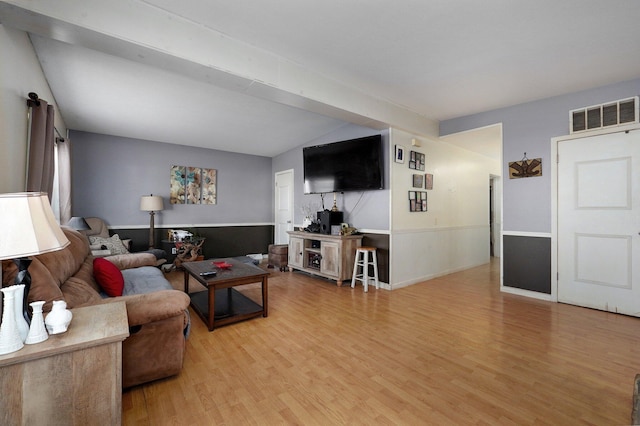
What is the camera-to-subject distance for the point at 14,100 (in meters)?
1.94

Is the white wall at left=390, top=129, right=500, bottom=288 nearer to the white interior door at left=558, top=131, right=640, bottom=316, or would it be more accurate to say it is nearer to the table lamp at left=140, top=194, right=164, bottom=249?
the white interior door at left=558, top=131, right=640, bottom=316

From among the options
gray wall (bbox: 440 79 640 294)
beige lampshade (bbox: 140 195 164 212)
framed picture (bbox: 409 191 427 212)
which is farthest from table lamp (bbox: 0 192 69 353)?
gray wall (bbox: 440 79 640 294)

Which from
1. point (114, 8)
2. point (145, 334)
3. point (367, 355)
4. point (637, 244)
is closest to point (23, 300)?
point (145, 334)

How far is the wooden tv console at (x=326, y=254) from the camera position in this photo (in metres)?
4.29

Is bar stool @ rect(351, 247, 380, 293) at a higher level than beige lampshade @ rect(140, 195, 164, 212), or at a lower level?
lower

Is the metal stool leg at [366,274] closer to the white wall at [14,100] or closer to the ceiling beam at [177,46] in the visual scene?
the ceiling beam at [177,46]

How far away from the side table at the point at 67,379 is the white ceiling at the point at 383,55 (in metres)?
1.91

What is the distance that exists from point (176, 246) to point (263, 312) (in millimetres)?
3051

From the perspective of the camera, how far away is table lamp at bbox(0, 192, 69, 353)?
1.09 metres

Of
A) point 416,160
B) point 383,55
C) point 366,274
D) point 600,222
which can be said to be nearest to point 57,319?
point 383,55

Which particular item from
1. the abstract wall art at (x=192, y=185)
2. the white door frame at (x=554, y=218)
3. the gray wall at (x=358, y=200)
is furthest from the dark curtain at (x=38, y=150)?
the white door frame at (x=554, y=218)

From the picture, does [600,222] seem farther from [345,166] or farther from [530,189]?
[345,166]

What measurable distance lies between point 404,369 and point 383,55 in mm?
2741

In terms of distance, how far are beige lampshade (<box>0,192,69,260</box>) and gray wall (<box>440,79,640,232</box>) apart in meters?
4.73
